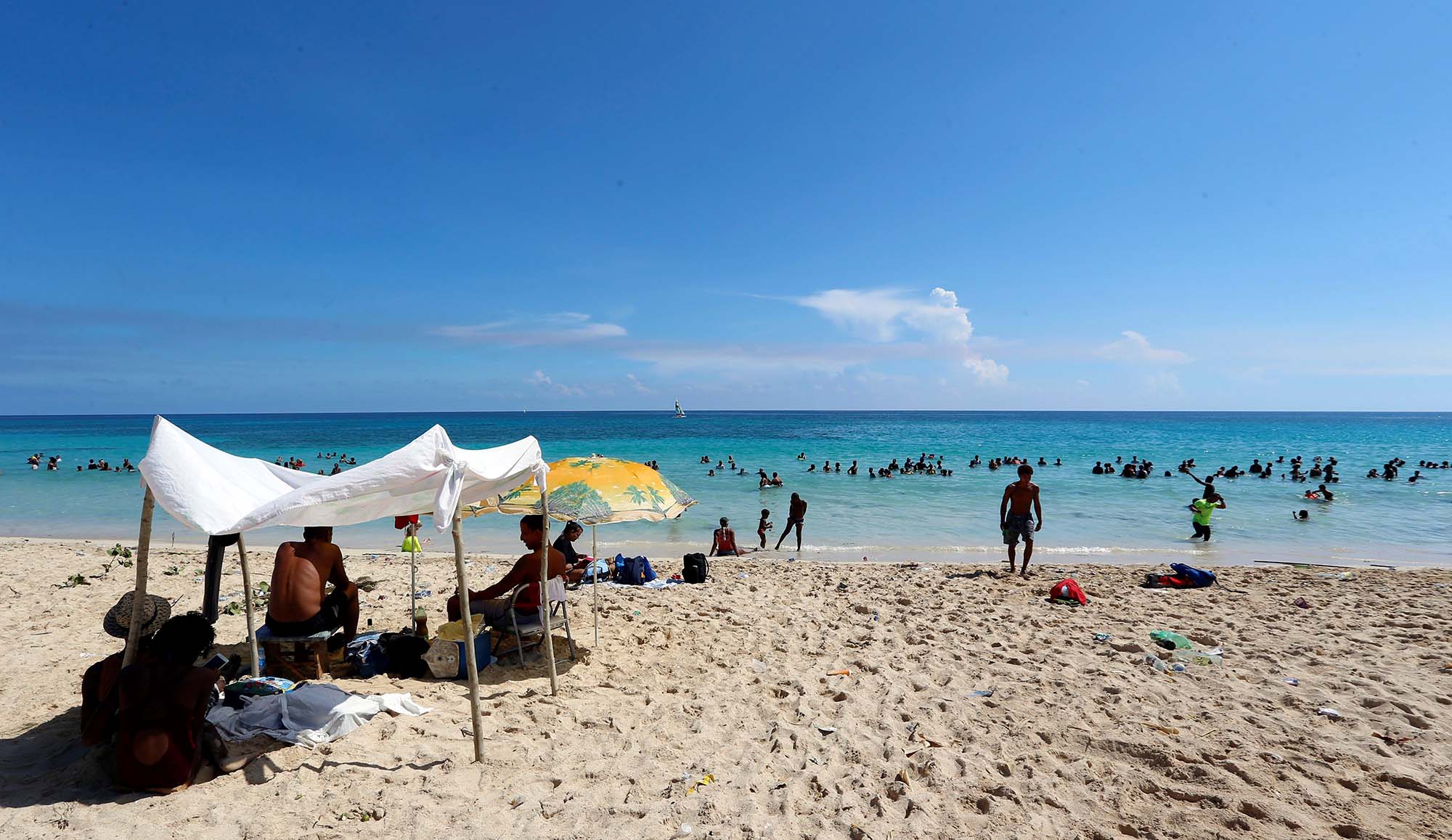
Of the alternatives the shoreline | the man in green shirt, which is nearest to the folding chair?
the shoreline

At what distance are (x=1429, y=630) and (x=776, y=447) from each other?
47103mm

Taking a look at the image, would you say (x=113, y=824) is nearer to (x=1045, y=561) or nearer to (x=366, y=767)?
(x=366, y=767)

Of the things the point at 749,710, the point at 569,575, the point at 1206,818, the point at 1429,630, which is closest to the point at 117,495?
the point at 569,575

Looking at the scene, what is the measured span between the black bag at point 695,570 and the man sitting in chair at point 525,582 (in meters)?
4.59

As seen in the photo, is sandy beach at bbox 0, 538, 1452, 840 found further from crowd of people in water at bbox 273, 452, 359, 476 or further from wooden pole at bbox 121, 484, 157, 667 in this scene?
crowd of people in water at bbox 273, 452, 359, 476

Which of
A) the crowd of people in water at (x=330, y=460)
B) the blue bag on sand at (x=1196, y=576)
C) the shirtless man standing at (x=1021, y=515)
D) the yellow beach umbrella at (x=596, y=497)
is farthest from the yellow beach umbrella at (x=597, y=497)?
the crowd of people in water at (x=330, y=460)

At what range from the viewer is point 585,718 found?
514cm

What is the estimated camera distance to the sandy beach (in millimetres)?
3754

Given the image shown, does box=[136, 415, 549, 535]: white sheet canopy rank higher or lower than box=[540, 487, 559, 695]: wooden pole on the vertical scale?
higher

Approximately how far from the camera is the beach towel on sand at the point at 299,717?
14.5ft

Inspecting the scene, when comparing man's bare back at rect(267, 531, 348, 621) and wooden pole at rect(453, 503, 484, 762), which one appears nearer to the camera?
wooden pole at rect(453, 503, 484, 762)

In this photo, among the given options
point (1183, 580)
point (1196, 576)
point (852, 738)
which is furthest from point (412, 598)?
point (1196, 576)

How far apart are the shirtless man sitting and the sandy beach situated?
61 centimetres

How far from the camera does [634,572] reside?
10523 millimetres
